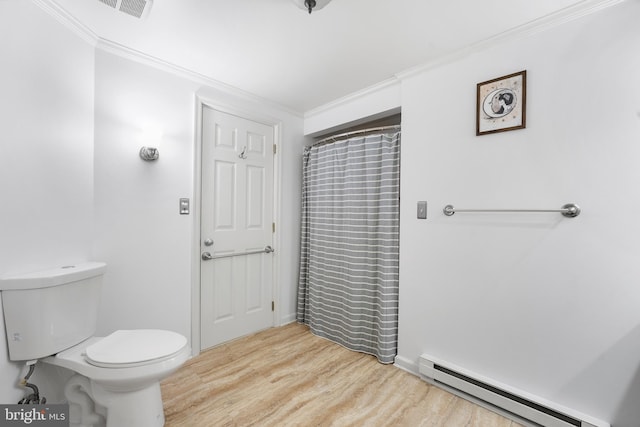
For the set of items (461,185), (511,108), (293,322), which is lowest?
(293,322)

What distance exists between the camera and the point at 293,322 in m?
2.88

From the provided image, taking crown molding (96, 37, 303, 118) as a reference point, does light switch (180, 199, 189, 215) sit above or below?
below

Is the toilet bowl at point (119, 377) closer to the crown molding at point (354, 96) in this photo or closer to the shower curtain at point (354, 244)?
the shower curtain at point (354, 244)

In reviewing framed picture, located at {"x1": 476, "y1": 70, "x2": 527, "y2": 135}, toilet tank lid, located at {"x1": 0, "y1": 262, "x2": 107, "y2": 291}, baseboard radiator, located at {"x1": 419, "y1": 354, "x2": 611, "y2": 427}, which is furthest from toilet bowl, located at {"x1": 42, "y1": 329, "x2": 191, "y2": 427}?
framed picture, located at {"x1": 476, "y1": 70, "x2": 527, "y2": 135}

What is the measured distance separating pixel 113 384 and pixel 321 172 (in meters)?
2.07

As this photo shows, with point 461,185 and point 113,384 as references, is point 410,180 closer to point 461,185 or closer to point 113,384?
point 461,185

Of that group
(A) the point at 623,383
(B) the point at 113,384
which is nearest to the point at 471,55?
(A) the point at 623,383

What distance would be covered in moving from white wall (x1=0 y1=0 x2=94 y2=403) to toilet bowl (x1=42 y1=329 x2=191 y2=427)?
23cm

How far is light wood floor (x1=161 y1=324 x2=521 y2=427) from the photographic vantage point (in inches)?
59.3

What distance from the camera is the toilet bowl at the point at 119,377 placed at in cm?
125

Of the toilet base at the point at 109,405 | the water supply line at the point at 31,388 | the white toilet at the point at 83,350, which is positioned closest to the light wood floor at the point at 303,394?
the toilet base at the point at 109,405

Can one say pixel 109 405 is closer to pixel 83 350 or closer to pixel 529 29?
pixel 83 350

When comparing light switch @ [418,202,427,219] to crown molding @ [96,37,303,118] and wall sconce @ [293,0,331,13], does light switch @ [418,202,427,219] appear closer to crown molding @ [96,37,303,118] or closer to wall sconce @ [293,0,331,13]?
wall sconce @ [293,0,331,13]

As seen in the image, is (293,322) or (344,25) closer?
(344,25)
